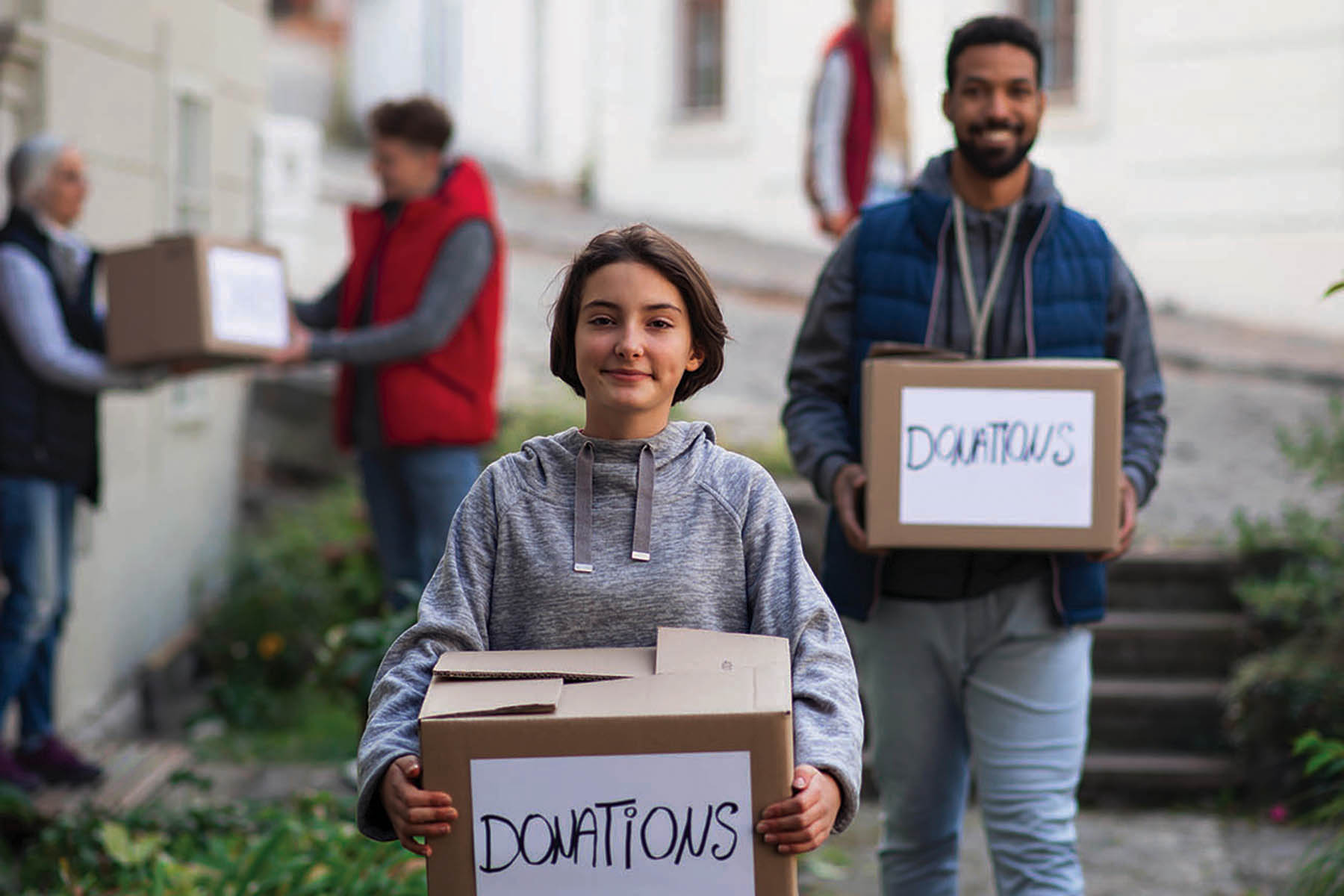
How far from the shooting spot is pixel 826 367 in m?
3.35

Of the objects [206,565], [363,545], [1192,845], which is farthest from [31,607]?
[1192,845]

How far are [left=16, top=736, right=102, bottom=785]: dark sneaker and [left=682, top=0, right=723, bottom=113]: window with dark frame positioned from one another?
11.4 metres

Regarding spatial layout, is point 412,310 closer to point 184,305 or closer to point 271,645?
point 184,305

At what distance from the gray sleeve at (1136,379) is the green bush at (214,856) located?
5.83 feet

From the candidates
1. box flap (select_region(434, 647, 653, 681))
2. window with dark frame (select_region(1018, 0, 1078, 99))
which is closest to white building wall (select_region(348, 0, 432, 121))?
window with dark frame (select_region(1018, 0, 1078, 99))

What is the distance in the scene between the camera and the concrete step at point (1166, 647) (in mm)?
5996

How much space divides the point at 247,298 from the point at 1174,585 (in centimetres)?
360

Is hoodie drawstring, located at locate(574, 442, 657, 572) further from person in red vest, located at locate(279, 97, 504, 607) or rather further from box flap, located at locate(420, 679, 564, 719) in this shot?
person in red vest, located at locate(279, 97, 504, 607)

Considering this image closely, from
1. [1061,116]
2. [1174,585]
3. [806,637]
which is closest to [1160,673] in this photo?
[1174,585]

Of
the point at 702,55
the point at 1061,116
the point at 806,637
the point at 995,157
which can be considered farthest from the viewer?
the point at 702,55

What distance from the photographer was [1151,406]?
129 inches

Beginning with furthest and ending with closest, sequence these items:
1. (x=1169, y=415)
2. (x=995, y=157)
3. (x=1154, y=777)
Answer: (x=1169, y=415) → (x=1154, y=777) → (x=995, y=157)

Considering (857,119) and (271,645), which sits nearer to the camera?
(857,119)

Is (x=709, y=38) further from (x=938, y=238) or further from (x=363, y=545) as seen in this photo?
(x=938, y=238)
